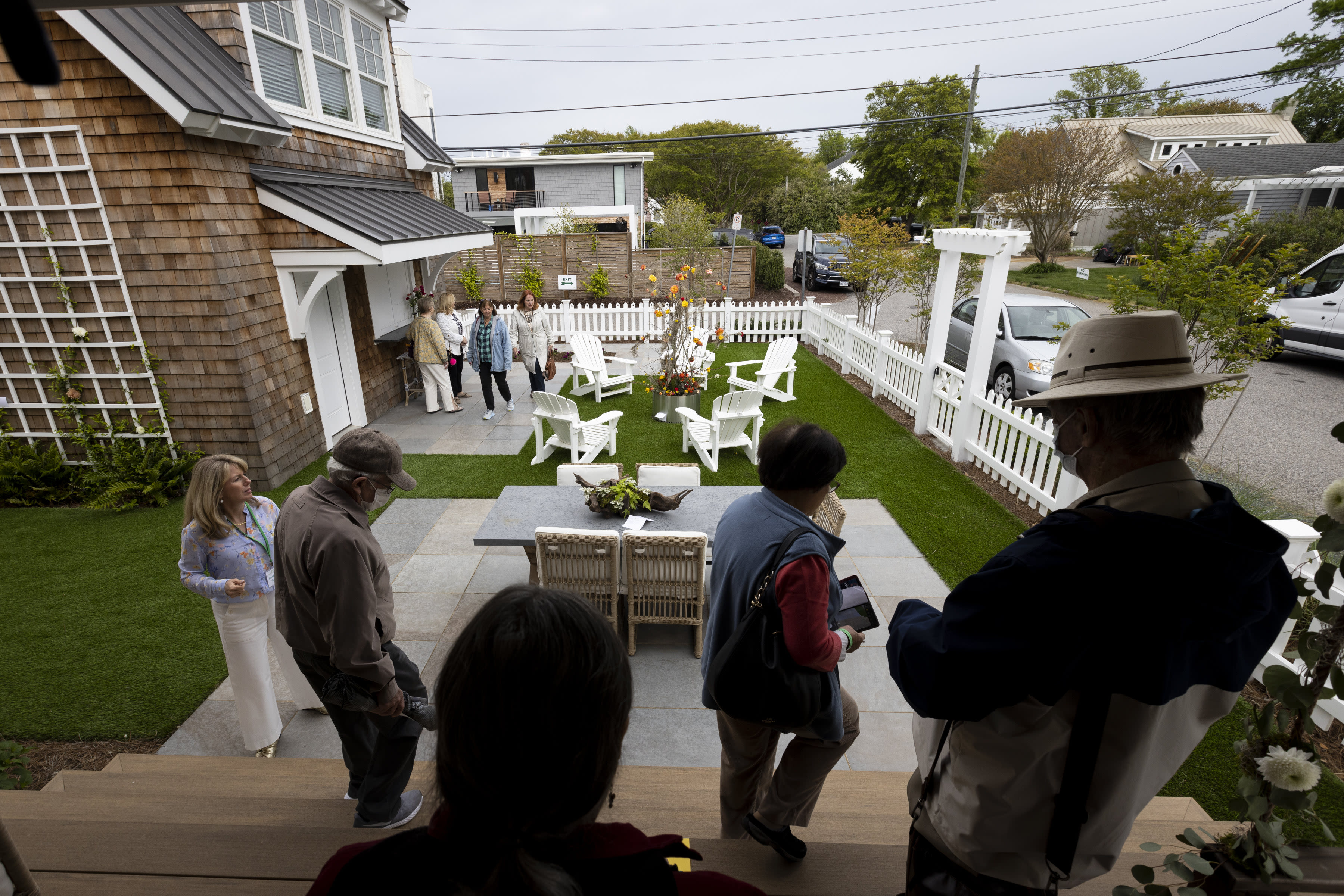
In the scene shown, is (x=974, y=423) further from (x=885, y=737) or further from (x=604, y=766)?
(x=604, y=766)

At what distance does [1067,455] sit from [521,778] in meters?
1.40

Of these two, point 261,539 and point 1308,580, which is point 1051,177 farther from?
point 261,539

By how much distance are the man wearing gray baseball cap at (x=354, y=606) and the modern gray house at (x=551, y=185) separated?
26590mm

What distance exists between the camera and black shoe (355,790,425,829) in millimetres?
2621

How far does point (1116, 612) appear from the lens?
1.16 meters

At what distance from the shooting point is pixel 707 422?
7.55 metres

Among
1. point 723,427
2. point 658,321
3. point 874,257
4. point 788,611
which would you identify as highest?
point 874,257

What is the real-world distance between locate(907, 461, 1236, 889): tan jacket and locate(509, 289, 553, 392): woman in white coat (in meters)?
8.32

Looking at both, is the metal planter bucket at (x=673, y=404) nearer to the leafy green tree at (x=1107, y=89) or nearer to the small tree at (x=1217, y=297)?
the small tree at (x=1217, y=297)

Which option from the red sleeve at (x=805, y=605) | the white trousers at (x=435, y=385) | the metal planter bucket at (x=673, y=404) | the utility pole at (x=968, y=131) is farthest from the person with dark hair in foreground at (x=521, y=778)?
the utility pole at (x=968, y=131)

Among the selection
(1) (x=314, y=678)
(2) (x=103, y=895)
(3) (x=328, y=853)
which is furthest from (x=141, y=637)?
(3) (x=328, y=853)

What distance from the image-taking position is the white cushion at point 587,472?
5.33 m

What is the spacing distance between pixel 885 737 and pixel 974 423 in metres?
4.70

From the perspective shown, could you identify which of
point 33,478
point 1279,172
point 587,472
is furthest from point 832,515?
point 1279,172
